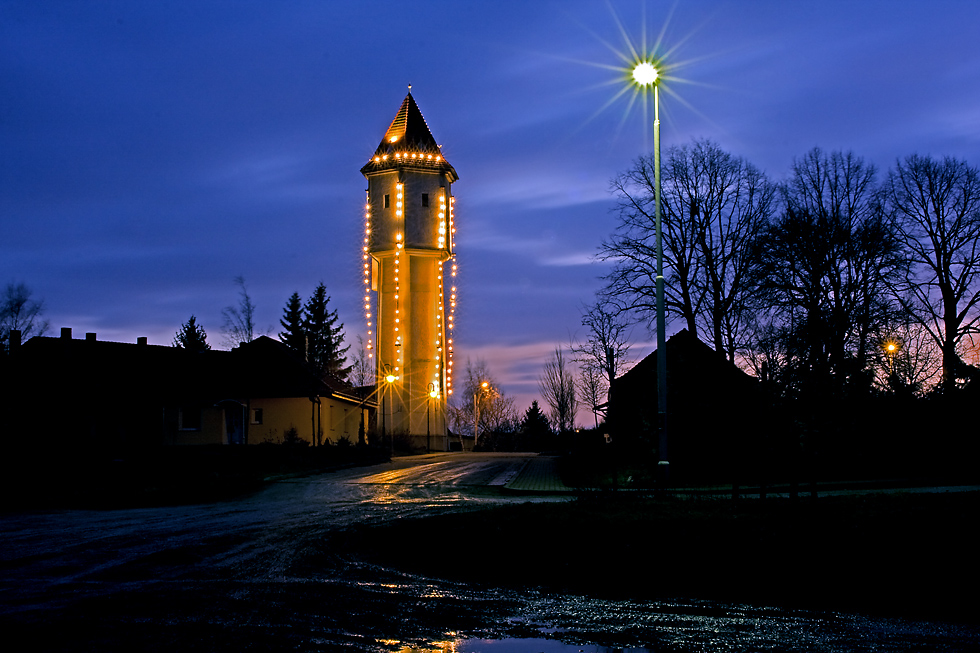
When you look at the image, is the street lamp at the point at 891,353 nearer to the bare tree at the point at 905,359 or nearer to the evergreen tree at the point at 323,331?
the bare tree at the point at 905,359

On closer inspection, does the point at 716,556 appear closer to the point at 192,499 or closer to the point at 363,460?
the point at 192,499

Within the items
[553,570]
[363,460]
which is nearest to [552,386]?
[363,460]

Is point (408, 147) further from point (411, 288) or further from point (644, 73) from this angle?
point (644, 73)

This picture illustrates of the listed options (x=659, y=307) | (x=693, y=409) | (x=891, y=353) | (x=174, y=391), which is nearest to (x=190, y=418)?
(x=174, y=391)

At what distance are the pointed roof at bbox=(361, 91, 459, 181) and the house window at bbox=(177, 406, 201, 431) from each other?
79.2 feet

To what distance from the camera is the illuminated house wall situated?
61562 millimetres

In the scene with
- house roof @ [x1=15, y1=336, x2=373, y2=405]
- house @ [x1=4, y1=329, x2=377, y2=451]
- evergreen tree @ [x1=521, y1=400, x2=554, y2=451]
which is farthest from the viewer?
evergreen tree @ [x1=521, y1=400, x2=554, y2=451]

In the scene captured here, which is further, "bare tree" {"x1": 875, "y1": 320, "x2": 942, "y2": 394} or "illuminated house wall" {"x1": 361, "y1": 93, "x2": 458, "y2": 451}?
"illuminated house wall" {"x1": 361, "y1": 93, "x2": 458, "y2": 451}

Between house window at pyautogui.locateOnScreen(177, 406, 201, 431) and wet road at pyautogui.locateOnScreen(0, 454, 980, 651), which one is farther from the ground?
house window at pyautogui.locateOnScreen(177, 406, 201, 431)

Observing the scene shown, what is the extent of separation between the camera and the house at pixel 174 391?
45594mm

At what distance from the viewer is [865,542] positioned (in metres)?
9.07

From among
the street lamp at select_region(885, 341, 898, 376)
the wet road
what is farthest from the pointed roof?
the wet road

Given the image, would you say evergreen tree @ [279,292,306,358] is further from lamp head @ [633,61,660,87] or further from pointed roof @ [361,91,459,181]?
lamp head @ [633,61,660,87]

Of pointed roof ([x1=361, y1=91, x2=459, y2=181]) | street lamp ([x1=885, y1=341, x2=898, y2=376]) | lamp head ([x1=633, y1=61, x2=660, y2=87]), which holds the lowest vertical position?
street lamp ([x1=885, y1=341, x2=898, y2=376])
